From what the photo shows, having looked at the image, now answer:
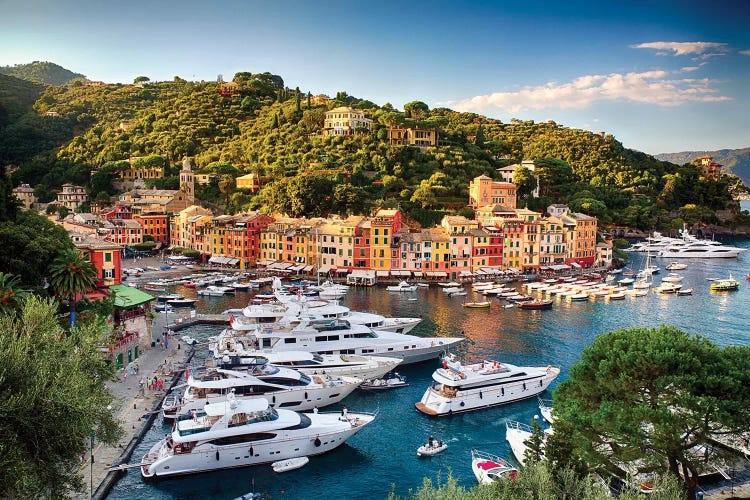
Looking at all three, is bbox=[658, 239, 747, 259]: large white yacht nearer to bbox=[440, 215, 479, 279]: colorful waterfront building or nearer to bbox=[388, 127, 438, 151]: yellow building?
bbox=[440, 215, 479, 279]: colorful waterfront building

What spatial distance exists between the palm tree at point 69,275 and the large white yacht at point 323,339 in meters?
8.42

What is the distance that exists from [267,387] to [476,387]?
10990mm

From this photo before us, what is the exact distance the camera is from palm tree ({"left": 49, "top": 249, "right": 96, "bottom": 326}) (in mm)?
33031

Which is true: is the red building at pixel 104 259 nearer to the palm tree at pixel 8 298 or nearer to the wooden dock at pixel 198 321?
the wooden dock at pixel 198 321

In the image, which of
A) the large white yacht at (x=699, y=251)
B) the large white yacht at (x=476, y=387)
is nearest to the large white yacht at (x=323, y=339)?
the large white yacht at (x=476, y=387)

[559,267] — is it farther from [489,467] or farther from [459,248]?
[489,467]

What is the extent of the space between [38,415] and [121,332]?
21692 millimetres

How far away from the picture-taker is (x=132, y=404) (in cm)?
3003

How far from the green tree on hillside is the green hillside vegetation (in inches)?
2710

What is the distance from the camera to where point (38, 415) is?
15.5 metres

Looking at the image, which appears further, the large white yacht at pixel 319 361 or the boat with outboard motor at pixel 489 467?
the large white yacht at pixel 319 361

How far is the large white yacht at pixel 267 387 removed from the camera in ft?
92.6

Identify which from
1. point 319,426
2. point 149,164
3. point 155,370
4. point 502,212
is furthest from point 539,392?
point 149,164

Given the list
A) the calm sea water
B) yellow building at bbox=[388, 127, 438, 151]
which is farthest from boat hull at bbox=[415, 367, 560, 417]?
yellow building at bbox=[388, 127, 438, 151]
